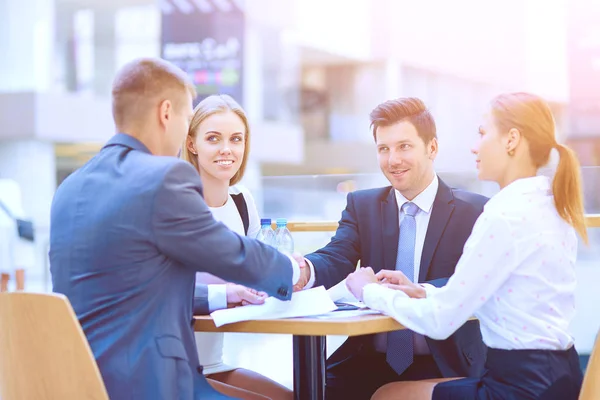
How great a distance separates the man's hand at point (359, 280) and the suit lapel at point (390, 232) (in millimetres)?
357

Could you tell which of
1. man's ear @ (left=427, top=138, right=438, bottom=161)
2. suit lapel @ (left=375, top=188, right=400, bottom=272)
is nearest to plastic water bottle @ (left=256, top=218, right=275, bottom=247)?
suit lapel @ (left=375, top=188, right=400, bottom=272)

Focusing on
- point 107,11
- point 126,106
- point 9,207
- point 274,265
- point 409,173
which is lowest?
point 9,207

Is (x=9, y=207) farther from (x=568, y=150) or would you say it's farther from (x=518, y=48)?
(x=518, y=48)

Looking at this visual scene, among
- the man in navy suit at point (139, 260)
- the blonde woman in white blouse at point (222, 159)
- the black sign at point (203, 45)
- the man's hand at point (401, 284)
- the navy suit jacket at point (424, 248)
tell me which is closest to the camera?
the man in navy suit at point (139, 260)

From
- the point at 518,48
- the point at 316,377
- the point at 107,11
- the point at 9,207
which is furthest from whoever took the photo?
the point at 518,48

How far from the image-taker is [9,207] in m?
7.06

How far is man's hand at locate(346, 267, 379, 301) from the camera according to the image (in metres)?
2.12

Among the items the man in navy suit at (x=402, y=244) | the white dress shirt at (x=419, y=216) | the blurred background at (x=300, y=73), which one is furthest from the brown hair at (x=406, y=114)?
the blurred background at (x=300, y=73)

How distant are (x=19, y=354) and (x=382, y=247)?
48.5 inches

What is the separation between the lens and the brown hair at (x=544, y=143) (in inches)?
71.7

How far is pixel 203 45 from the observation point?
14711mm

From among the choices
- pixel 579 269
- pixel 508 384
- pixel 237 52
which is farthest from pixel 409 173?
pixel 237 52

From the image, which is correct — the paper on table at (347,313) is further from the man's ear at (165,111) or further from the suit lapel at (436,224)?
the man's ear at (165,111)

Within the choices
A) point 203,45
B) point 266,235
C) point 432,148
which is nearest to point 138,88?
point 266,235
